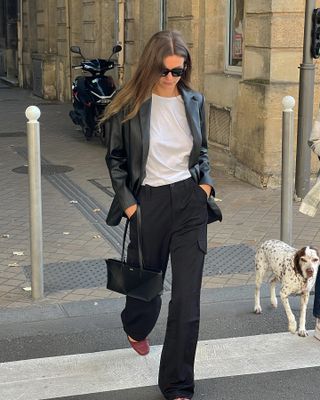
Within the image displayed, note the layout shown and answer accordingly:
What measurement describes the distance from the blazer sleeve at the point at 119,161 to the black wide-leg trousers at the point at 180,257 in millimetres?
86

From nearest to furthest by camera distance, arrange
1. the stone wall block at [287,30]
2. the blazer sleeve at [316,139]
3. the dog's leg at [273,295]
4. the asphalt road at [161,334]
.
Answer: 1. the asphalt road at [161,334]
2. the blazer sleeve at [316,139]
3. the dog's leg at [273,295]
4. the stone wall block at [287,30]

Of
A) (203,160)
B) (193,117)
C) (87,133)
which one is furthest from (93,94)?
(193,117)

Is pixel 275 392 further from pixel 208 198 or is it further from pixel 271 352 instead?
pixel 208 198

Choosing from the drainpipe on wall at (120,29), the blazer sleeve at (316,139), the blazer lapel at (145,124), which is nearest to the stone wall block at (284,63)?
the blazer sleeve at (316,139)

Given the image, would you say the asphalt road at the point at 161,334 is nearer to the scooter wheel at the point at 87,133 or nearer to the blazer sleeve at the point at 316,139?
the blazer sleeve at the point at 316,139

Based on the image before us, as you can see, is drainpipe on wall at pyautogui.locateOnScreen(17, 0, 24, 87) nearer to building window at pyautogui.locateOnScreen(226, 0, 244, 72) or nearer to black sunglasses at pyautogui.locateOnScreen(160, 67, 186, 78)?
building window at pyautogui.locateOnScreen(226, 0, 244, 72)

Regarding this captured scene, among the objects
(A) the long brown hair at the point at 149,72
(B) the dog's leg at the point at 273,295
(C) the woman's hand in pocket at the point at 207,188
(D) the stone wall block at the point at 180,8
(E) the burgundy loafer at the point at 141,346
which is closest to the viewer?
(A) the long brown hair at the point at 149,72

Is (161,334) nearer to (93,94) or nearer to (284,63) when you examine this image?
(284,63)

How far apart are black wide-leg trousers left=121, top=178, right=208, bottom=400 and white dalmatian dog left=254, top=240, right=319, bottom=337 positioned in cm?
99

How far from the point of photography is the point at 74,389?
4070 millimetres

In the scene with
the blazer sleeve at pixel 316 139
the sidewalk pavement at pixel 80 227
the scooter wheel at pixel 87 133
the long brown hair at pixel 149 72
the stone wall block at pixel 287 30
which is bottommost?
the sidewalk pavement at pixel 80 227

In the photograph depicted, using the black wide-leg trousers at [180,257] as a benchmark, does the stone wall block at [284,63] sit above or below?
above

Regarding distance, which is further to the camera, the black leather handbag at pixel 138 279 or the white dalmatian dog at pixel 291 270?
the white dalmatian dog at pixel 291 270

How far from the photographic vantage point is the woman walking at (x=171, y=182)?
377cm
